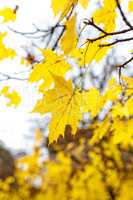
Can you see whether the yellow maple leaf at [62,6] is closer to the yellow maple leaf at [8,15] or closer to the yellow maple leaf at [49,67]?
the yellow maple leaf at [49,67]

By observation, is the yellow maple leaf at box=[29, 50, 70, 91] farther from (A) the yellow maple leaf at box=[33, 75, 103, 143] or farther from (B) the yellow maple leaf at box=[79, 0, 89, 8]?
(B) the yellow maple leaf at box=[79, 0, 89, 8]

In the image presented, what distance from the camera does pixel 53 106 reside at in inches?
48.7

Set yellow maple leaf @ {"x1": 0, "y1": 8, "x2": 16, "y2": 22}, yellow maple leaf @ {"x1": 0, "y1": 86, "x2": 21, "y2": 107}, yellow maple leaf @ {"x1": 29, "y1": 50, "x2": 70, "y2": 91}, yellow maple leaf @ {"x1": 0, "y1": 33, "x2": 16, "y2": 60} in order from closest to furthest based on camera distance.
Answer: yellow maple leaf @ {"x1": 29, "y1": 50, "x2": 70, "y2": 91}
yellow maple leaf @ {"x1": 0, "y1": 8, "x2": 16, "y2": 22}
yellow maple leaf @ {"x1": 0, "y1": 33, "x2": 16, "y2": 60}
yellow maple leaf @ {"x1": 0, "y1": 86, "x2": 21, "y2": 107}

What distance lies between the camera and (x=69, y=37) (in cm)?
117

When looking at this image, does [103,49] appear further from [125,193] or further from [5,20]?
[125,193]

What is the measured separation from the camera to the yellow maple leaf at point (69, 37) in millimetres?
1154

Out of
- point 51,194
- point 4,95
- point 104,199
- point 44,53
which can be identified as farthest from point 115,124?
point 51,194

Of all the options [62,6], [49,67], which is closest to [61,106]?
[49,67]

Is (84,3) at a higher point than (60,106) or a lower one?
higher

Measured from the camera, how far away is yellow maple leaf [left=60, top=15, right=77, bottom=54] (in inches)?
45.4

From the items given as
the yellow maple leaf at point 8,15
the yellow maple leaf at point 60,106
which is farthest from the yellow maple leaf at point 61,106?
the yellow maple leaf at point 8,15

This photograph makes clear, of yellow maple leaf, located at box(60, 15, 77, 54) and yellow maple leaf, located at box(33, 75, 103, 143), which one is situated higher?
yellow maple leaf, located at box(60, 15, 77, 54)

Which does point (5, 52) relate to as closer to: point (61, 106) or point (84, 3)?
point (84, 3)

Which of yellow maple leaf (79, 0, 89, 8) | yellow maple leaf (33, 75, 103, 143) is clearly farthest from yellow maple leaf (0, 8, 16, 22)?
yellow maple leaf (33, 75, 103, 143)
